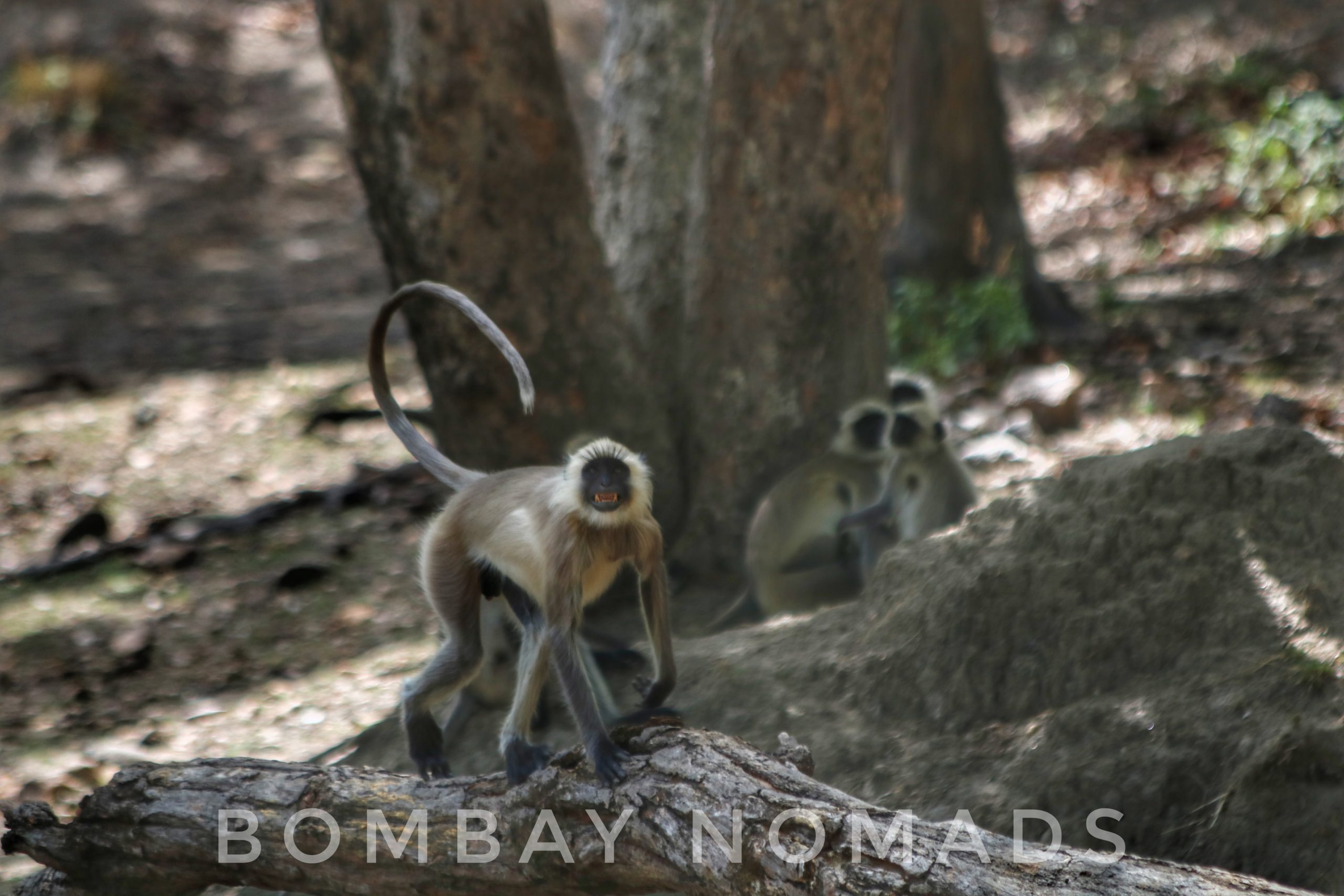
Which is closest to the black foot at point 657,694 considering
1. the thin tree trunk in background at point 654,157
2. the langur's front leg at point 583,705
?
the langur's front leg at point 583,705

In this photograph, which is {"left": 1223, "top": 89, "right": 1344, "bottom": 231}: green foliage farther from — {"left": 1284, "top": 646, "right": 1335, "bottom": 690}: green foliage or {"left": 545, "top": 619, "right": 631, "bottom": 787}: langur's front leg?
{"left": 545, "top": 619, "right": 631, "bottom": 787}: langur's front leg

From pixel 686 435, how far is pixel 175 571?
9.39 ft

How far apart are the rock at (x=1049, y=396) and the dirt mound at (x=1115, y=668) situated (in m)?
3.30

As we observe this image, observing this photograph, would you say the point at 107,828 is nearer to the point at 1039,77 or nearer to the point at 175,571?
the point at 175,571

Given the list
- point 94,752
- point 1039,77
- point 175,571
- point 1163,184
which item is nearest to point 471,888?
point 94,752

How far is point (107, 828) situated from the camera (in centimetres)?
351

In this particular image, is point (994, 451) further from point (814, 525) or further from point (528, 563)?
point (528, 563)

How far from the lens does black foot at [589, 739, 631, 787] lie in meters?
3.11

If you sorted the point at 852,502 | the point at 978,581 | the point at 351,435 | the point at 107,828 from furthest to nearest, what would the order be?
the point at 351,435 → the point at 852,502 → the point at 978,581 → the point at 107,828

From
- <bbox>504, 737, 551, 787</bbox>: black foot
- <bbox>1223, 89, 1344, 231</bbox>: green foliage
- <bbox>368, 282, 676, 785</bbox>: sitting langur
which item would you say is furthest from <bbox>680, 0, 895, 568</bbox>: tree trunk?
<bbox>1223, 89, 1344, 231</bbox>: green foliage

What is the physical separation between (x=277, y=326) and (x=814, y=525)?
6.52 m

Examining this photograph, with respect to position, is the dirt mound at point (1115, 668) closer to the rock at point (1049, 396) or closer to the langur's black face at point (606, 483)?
the langur's black face at point (606, 483)

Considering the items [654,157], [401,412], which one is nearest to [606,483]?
[401,412]

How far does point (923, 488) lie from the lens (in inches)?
217
